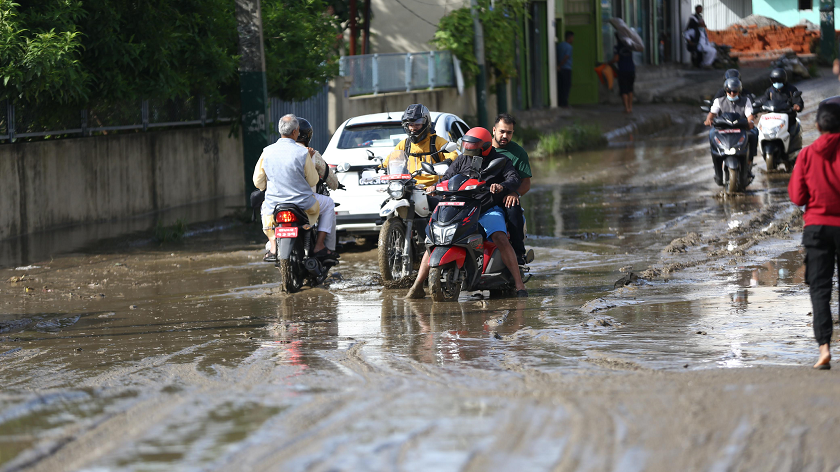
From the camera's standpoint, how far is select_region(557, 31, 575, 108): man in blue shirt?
31.8 m

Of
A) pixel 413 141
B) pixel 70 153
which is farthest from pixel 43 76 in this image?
pixel 413 141

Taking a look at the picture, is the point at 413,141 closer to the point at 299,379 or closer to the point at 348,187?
the point at 348,187

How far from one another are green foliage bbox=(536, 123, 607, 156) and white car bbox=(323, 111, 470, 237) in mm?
10973

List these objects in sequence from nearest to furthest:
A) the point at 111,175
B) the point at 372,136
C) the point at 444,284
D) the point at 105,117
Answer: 1. the point at 444,284
2. the point at 372,136
3. the point at 111,175
4. the point at 105,117

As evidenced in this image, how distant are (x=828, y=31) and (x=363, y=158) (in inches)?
1324

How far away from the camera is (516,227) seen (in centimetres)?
987

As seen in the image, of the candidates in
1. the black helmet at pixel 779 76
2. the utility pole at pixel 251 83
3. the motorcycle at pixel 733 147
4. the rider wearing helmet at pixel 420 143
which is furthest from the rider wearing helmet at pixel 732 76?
the rider wearing helmet at pixel 420 143

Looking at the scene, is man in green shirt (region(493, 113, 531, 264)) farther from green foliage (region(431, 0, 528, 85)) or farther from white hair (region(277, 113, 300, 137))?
green foliage (region(431, 0, 528, 85))

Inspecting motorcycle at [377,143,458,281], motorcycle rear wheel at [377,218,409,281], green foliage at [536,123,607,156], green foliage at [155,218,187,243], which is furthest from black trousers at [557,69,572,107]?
motorcycle rear wheel at [377,218,409,281]

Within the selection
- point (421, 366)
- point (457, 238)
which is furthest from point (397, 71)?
point (421, 366)

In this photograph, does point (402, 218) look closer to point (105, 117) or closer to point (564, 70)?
point (105, 117)

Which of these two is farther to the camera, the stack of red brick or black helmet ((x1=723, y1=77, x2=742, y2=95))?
the stack of red brick

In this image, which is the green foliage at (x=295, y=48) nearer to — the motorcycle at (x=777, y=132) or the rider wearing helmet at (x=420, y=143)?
the rider wearing helmet at (x=420, y=143)

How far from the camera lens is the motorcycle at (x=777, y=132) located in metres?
18.3
